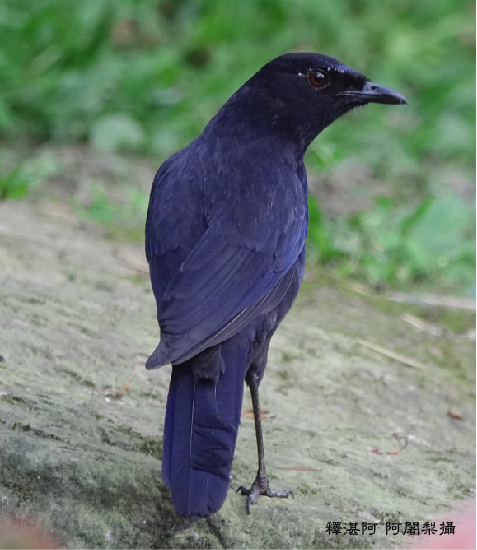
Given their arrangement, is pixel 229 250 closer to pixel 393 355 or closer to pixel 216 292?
pixel 216 292

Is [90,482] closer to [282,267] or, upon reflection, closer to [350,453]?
[282,267]

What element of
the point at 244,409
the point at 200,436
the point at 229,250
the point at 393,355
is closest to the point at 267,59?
the point at 393,355

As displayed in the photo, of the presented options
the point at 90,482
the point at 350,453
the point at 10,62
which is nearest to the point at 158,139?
the point at 10,62

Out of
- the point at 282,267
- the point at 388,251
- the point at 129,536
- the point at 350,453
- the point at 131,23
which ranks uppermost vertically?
the point at 131,23

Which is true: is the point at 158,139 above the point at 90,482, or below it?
above

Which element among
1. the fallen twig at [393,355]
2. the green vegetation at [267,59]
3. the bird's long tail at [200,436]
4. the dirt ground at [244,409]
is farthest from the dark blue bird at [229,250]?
the green vegetation at [267,59]

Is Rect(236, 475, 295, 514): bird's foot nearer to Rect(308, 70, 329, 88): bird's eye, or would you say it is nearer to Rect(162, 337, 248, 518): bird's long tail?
Rect(162, 337, 248, 518): bird's long tail

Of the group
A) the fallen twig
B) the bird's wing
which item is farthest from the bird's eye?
the fallen twig

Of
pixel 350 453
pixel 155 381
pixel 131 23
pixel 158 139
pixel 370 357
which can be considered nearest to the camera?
pixel 350 453
